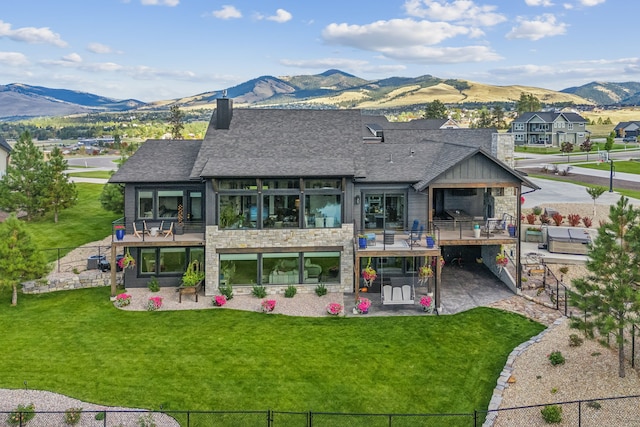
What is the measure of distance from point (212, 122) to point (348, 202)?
8777mm

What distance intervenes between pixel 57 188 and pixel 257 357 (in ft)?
88.1

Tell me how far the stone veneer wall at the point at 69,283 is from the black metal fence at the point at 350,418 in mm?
10855

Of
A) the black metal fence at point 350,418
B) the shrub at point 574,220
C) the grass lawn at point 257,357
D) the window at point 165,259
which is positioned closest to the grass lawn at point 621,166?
the shrub at point 574,220

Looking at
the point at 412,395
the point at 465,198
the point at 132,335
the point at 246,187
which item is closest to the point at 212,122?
the point at 246,187

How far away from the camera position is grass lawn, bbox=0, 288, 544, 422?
40.9 ft

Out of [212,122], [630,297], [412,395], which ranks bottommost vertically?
[412,395]

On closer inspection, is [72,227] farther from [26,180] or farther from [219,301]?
[219,301]

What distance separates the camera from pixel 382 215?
22234 millimetres

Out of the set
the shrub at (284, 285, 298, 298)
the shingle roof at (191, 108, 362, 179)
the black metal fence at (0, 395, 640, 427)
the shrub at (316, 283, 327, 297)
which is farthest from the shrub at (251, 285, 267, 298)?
the black metal fence at (0, 395, 640, 427)

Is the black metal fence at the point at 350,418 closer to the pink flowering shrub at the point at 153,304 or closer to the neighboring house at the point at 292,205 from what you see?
the pink flowering shrub at the point at 153,304

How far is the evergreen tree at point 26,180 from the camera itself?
3294 cm

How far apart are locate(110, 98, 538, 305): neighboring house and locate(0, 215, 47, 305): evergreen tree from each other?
319 centimetres

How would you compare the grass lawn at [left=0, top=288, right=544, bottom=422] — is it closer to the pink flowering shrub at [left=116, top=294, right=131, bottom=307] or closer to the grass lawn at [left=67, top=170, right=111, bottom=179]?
the pink flowering shrub at [left=116, top=294, right=131, bottom=307]

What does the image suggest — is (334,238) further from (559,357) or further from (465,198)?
(559,357)
